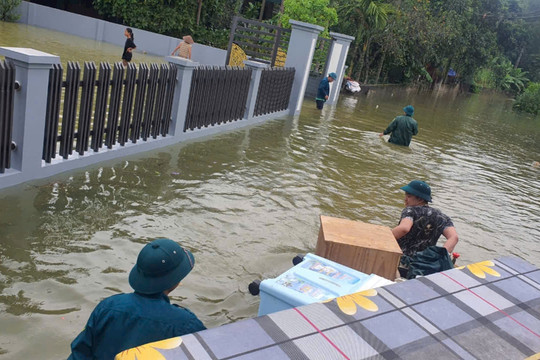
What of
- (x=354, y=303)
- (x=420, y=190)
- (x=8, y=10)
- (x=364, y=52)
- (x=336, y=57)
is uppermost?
(x=364, y=52)

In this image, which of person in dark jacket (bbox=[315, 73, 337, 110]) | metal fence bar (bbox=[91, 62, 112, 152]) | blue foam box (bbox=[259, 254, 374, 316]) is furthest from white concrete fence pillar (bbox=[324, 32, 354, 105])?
blue foam box (bbox=[259, 254, 374, 316])

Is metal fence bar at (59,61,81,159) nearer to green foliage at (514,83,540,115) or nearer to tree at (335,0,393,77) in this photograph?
tree at (335,0,393,77)

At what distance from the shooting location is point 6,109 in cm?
Answer: 598

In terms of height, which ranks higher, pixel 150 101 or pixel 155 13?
pixel 155 13

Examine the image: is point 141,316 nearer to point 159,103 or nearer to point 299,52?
point 159,103

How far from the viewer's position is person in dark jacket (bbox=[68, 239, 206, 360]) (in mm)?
2543

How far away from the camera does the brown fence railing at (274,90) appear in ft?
42.8

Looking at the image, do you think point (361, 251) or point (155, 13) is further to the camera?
point (155, 13)

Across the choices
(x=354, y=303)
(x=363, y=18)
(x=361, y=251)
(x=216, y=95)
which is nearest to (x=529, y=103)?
(x=363, y=18)

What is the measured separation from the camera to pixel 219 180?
26.8 feet

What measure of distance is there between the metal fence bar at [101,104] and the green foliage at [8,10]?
20.6 meters

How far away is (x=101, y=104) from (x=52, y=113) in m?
0.95

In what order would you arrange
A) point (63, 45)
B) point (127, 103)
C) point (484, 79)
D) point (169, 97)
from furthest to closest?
point (484, 79) → point (63, 45) → point (169, 97) → point (127, 103)

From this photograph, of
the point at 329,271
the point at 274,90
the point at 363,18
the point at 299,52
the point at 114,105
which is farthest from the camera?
the point at 363,18
